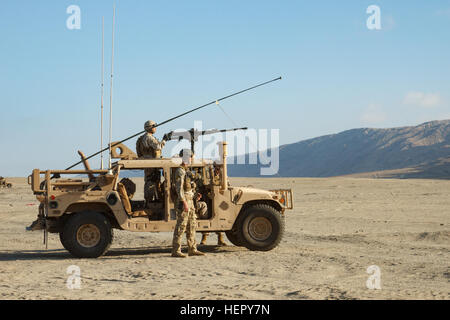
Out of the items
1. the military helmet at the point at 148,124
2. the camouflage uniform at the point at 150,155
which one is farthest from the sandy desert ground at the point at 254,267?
A: the military helmet at the point at 148,124

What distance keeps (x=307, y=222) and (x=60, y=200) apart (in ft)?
30.6

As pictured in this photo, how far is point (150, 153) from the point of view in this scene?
11.7 meters

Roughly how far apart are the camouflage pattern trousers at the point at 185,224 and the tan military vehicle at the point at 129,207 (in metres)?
0.28

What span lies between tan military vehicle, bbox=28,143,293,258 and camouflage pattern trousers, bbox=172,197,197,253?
0.28m

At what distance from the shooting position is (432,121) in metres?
196

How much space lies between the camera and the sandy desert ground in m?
7.55

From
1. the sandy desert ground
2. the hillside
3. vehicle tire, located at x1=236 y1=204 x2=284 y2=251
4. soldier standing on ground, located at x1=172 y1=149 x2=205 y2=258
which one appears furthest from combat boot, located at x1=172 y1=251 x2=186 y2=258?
the hillside

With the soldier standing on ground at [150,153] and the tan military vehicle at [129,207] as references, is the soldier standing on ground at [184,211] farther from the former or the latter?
the soldier standing on ground at [150,153]

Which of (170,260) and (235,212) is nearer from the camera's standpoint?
(170,260)

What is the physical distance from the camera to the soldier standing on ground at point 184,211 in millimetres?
10565

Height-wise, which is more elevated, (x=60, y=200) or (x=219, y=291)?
(x=60, y=200)

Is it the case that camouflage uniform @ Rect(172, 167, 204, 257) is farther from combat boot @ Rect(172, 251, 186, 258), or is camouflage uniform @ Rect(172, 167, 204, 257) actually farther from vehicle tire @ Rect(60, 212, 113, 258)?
vehicle tire @ Rect(60, 212, 113, 258)
